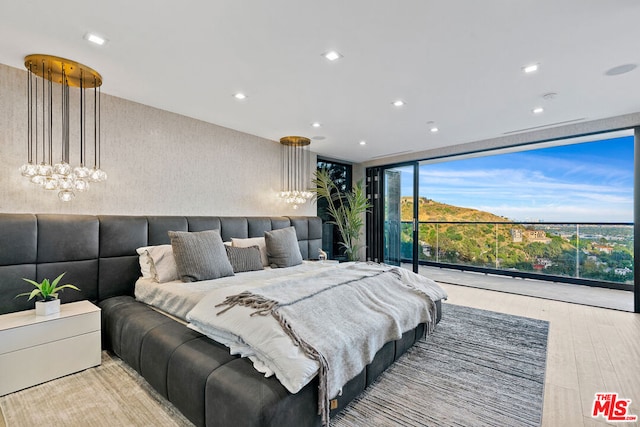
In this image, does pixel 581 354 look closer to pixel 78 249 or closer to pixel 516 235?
pixel 516 235

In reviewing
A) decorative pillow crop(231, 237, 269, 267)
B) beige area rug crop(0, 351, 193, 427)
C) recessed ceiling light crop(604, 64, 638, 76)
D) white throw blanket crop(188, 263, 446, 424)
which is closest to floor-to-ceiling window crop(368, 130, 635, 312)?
recessed ceiling light crop(604, 64, 638, 76)

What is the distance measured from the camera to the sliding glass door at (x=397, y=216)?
6.30 meters

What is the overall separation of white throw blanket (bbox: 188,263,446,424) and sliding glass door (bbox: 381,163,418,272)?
385 cm

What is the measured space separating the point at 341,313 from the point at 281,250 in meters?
1.89

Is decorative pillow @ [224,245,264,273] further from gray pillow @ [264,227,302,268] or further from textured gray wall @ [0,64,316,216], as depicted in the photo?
textured gray wall @ [0,64,316,216]

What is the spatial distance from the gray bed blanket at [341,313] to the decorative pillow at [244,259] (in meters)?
1.02

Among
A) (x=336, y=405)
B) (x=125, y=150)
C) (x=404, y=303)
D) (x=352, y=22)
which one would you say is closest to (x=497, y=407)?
(x=404, y=303)

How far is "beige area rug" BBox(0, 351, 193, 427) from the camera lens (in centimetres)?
176

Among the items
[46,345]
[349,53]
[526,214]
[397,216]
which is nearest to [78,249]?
[46,345]

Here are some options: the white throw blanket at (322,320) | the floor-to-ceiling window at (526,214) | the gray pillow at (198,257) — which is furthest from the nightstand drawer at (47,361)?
the floor-to-ceiling window at (526,214)

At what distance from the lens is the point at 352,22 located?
1953mm

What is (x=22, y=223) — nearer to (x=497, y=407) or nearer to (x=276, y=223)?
(x=276, y=223)

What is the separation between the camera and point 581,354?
8.80 feet

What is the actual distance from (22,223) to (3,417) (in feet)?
4.69
